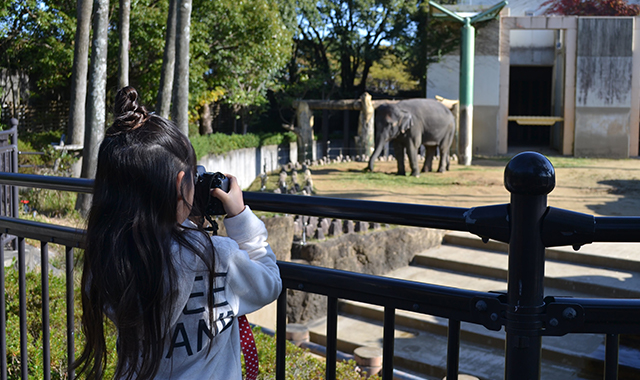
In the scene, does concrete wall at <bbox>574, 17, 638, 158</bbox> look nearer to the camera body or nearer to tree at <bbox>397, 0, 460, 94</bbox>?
tree at <bbox>397, 0, 460, 94</bbox>

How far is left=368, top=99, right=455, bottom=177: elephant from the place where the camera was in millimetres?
14797

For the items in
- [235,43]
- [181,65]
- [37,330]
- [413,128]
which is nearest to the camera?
[37,330]

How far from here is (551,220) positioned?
1251mm

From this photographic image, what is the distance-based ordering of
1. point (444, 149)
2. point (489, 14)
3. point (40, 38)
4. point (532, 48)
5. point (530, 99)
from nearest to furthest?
1. point (444, 149)
2. point (40, 38)
3. point (489, 14)
4. point (532, 48)
5. point (530, 99)

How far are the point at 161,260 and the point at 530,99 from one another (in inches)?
1161

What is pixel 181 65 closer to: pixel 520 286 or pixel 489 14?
pixel 520 286

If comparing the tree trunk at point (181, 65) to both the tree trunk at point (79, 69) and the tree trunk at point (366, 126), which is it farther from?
the tree trunk at point (366, 126)

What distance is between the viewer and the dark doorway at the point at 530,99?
27.9 metres

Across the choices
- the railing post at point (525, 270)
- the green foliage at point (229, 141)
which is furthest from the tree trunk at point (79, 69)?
the railing post at point (525, 270)

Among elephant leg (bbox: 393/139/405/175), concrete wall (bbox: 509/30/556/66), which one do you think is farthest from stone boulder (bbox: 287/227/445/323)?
concrete wall (bbox: 509/30/556/66)

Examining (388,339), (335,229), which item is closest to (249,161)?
(335,229)

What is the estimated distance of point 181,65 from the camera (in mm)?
11844

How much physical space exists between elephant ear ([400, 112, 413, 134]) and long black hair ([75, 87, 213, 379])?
45.1ft

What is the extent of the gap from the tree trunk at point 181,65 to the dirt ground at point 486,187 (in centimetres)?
308
